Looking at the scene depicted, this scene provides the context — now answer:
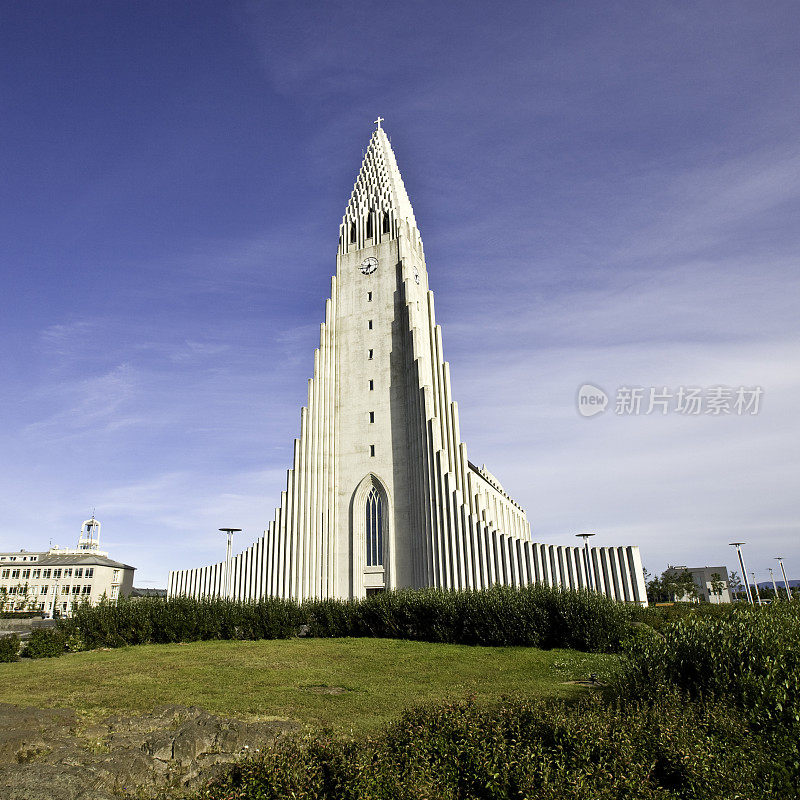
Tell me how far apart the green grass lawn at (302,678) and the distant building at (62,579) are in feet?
177

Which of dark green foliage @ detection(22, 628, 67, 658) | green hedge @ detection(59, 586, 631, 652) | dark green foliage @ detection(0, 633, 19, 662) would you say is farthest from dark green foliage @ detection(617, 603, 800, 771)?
dark green foliage @ detection(22, 628, 67, 658)

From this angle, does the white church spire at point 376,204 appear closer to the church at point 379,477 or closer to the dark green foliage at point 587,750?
the church at point 379,477

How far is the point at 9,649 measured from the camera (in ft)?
73.1

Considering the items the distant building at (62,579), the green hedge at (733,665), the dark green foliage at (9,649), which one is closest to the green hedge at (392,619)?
the dark green foliage at (9,649)

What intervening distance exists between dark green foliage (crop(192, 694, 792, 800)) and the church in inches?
1015

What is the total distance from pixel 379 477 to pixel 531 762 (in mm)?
34837

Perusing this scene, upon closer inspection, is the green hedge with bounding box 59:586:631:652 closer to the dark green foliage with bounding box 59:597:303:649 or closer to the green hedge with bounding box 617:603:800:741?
the dark green foliage with bounding box 59:597:303:649

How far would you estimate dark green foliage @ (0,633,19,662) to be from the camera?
2214 centimetres

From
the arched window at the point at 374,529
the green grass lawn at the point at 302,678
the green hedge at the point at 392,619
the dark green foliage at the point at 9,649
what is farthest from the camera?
the arched window at the point at 374,529

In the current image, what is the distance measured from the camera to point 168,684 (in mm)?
15625

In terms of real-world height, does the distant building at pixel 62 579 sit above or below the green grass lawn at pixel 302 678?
above

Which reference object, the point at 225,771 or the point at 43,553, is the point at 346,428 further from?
the point at 43,553

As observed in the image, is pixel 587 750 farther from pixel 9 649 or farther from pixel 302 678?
pixel 9 649

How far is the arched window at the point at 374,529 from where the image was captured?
40.4 m
